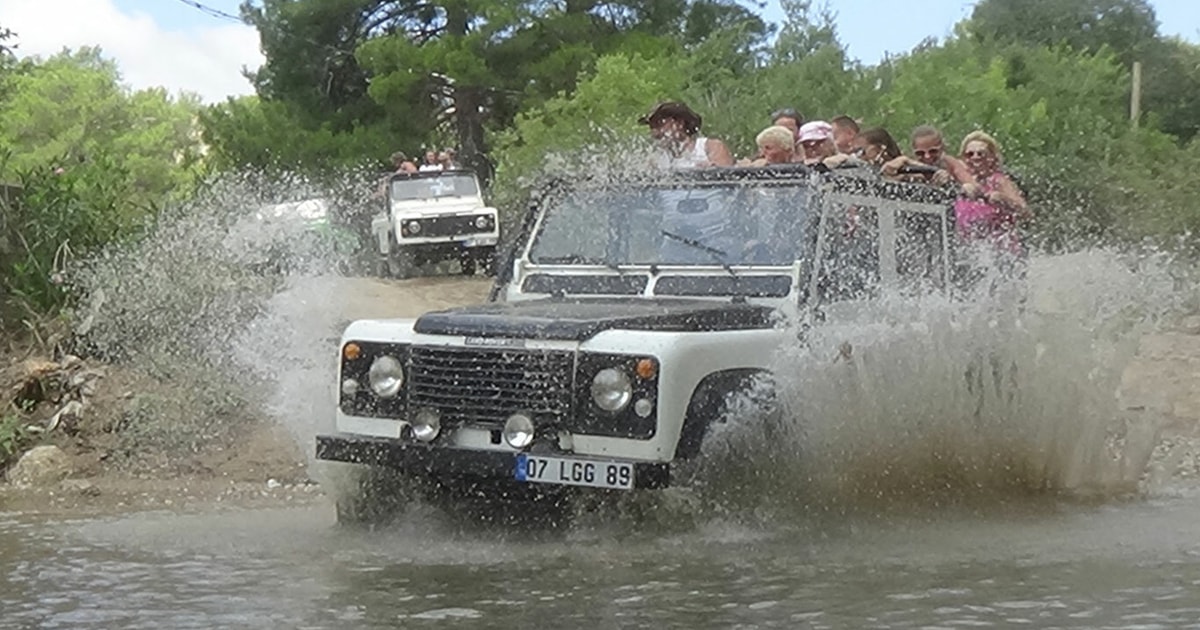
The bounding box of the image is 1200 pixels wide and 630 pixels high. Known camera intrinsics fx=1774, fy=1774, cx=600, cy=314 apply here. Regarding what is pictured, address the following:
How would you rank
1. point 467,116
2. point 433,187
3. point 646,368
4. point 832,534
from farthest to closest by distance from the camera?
point 467,116
point 433,187
point 832,534
point 646,368

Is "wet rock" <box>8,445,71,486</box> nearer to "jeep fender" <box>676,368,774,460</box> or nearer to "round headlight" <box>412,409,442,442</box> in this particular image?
"round headlight" <box>412,409,442,442</box>

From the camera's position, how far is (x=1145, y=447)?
9.50 m

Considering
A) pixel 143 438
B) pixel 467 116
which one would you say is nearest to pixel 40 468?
pixel 143 438

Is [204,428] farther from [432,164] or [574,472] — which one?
[432,164]

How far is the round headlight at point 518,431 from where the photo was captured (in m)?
6.90

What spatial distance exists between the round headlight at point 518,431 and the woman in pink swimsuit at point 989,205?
288cm

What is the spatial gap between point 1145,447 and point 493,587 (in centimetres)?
458

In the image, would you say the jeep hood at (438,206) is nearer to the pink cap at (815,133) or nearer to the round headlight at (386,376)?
the pink cap at (815,133)

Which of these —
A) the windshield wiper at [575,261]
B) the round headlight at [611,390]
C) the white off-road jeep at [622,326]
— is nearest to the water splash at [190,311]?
the windshield wiper at [575,261]

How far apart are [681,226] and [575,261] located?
55cm

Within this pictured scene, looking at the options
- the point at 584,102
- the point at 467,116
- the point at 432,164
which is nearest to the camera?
the point at 584,102

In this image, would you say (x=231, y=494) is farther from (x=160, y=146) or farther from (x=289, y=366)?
(x=160, y=146)

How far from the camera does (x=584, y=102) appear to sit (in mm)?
23359

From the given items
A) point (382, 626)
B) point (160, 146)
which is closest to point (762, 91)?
point (382, 626)
